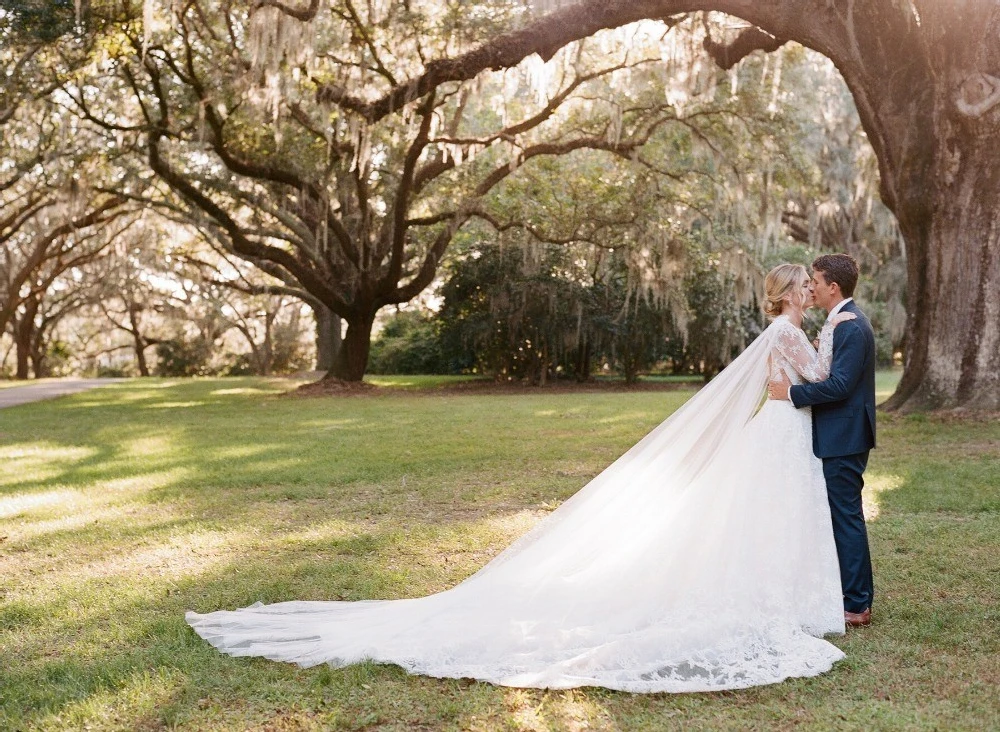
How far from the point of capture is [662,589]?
3.95 metres

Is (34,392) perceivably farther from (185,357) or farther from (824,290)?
(824,290)

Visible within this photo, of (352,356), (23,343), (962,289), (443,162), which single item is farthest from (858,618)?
(23,343)

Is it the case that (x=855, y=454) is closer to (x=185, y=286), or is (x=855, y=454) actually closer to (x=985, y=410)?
(x=985, y=410)

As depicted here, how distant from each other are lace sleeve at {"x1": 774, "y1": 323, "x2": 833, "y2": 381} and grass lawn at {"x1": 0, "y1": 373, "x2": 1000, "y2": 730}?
1.14 meters

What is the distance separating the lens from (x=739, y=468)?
167 inches

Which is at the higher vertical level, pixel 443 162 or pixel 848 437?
pixel 443 162

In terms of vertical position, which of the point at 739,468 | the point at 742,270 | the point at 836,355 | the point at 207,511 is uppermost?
the point at 742,270

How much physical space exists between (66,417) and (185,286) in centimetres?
1900

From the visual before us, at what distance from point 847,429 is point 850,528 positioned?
0.44m

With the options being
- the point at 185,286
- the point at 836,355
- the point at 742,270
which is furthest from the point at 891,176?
the point at 185,286

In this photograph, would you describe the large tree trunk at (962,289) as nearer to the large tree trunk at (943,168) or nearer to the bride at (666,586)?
the large tree trunk at (943,168)

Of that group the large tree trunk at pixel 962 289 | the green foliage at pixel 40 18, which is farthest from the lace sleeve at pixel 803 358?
the green foliage at pixel 40 18

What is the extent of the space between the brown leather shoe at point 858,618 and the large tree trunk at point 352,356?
1544 cm

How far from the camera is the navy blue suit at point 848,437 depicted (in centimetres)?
406
